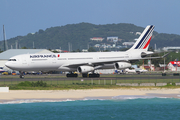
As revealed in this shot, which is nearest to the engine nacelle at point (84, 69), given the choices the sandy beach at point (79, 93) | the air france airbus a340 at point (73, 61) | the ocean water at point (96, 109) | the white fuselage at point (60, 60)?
the air france airbus a340 at point (73, 61)

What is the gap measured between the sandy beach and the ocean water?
186cm

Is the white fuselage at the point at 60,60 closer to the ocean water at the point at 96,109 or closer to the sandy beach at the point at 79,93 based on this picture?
the sandy beach at the point at 79,93

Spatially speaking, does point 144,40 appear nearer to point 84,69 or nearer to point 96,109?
point 84,69

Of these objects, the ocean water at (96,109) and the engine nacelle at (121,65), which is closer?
the ocean water at (96,109)

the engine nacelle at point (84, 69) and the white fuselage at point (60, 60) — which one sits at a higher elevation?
the white fuselage at point (60, 60)

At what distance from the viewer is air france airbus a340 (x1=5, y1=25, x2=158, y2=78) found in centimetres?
6197

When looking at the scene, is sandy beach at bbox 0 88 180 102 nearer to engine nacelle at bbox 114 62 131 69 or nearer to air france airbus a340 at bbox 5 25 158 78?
engine nacelle at bbox 114 62 131 69

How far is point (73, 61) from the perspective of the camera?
65312 mm

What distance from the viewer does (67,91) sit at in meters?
49.1

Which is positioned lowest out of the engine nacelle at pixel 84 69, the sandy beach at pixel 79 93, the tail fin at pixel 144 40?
the sandy beach at pixel 79 93

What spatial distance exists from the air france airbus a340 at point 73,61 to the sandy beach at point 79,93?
1370 centimetres

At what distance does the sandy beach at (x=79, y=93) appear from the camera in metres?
45.3

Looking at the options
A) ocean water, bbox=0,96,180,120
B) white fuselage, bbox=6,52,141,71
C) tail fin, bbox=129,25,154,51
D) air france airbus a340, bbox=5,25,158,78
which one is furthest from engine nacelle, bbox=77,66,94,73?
ocean water, bbox=0,96,180,120

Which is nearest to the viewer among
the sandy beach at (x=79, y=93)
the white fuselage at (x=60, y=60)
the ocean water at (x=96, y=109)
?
the ocean water at (x=96, y=109)
